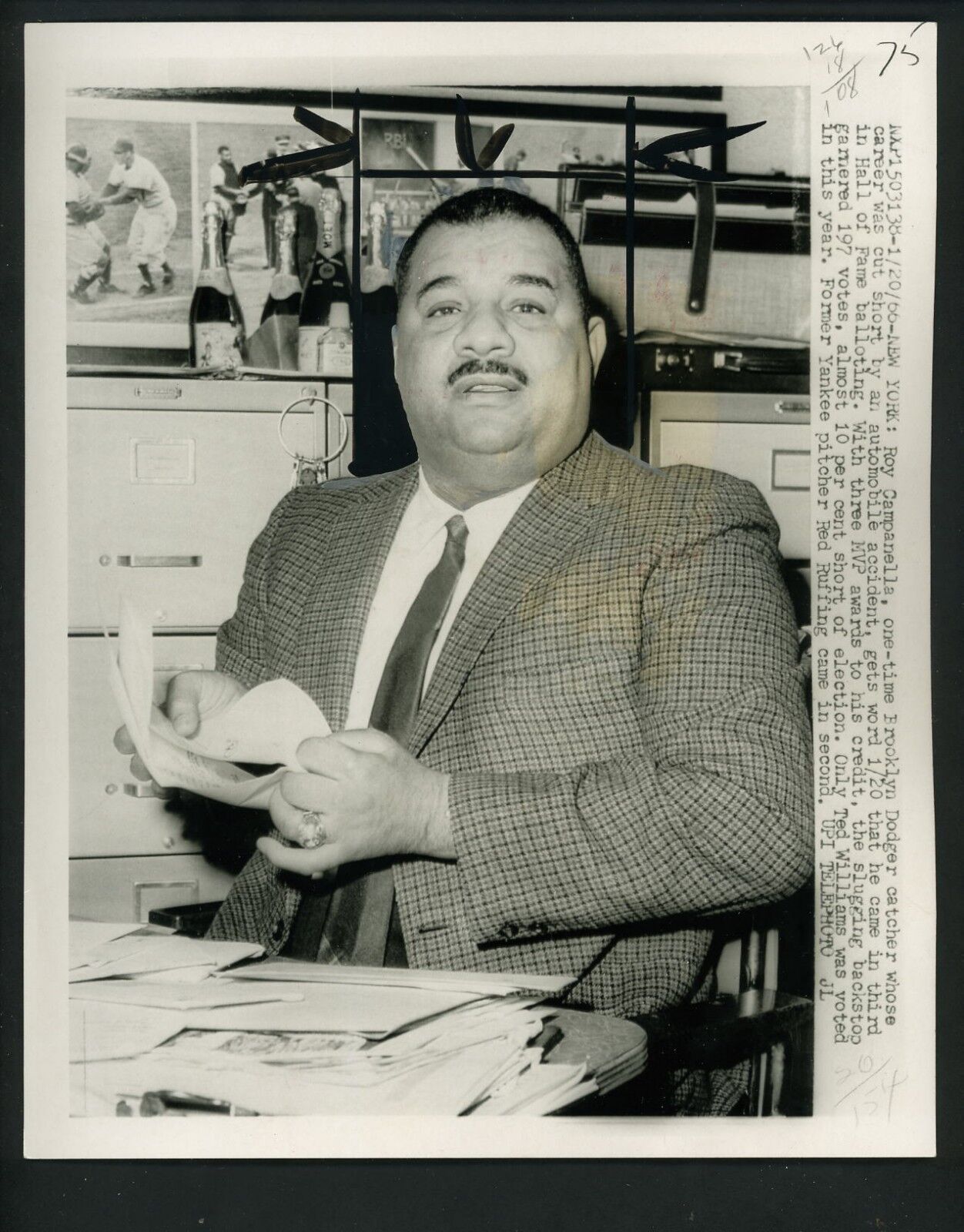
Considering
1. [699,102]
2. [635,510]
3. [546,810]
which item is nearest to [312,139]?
[699,102]

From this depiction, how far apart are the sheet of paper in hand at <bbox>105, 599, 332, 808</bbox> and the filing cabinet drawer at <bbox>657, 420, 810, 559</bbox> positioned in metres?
0.55

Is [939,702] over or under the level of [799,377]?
under

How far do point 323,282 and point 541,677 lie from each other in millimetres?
557

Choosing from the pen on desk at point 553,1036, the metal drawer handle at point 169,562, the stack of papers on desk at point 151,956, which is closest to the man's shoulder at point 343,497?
the metal drawer handle at point 169,562

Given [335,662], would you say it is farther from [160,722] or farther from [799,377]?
[799,377]

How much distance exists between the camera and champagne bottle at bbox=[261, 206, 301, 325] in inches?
53.4

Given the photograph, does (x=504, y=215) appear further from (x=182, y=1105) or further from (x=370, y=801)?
(x=182, y=1105)

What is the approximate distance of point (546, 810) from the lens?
1.27m

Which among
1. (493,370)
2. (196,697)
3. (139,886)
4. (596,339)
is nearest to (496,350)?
(493,370)

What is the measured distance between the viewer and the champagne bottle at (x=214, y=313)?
1.36m

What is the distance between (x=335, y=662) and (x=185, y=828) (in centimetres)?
28

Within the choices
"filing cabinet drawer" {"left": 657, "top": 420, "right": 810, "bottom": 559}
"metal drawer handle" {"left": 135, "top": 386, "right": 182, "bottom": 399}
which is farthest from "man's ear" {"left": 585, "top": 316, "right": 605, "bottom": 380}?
"metal drawer handle" {"left": 135, "top": 386, "right": 182, "bottom": 399}
